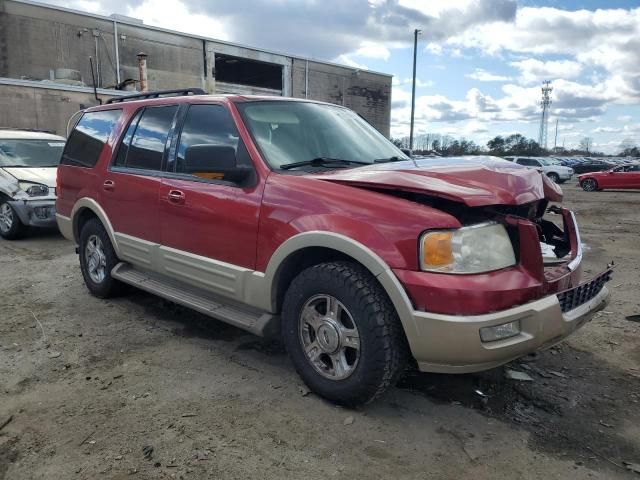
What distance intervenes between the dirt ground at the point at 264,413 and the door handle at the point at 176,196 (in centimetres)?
→ 114

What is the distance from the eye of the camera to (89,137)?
5.23m

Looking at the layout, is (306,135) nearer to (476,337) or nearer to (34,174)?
(476,337)

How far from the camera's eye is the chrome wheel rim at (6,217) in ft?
27.0

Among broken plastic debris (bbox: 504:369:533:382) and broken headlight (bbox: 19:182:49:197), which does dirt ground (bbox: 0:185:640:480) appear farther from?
broken headlight (bbox: 19:182:49:197)

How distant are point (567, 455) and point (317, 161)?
2305 millimetres

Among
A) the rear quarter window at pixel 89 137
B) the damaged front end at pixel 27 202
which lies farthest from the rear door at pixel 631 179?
the rear quarter window at pixel 89 137

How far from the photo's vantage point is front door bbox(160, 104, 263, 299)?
11.3 feet

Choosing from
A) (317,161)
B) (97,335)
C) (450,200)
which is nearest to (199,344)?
(97,335)

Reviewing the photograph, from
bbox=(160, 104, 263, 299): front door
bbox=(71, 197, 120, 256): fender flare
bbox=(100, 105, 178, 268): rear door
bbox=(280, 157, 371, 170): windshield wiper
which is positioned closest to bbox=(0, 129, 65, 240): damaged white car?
bbox=(71, 197, 120, 256): fender flare

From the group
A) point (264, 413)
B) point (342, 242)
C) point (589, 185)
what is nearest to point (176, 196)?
point (342, 242)

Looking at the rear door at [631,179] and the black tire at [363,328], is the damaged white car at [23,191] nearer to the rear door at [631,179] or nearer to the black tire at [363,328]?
the black tire at [363,328]

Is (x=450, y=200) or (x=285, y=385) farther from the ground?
(x=450, y=200)

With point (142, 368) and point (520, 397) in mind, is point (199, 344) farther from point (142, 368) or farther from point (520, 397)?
point (520, 397)

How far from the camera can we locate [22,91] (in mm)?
19766
